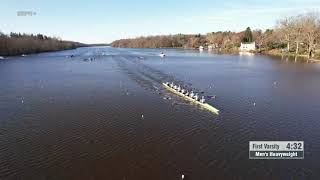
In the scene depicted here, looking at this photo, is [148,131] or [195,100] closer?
[148,131]

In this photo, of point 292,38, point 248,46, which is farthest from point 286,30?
point 248,46

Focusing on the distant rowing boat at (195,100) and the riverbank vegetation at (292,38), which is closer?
the distant rowing boat at (195,100)

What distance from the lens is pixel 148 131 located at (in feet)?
72.3

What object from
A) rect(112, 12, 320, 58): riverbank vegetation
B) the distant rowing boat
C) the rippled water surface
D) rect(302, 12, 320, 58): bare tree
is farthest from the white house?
the distant rowing boat

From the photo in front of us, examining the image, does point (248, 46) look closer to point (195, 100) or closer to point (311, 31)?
point (311, 31)

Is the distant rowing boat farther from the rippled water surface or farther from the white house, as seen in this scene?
the white house

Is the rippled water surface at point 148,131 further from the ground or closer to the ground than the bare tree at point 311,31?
closer to the ground

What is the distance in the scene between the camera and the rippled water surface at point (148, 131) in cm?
1641

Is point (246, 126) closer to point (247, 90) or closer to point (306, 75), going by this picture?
point (247, 90)

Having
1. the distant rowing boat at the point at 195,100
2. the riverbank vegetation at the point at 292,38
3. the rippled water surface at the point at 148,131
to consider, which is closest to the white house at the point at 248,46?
the riverbank vegetation at the point at 292,38

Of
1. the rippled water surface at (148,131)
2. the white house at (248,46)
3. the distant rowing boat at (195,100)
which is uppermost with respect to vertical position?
the white house at (248,46)

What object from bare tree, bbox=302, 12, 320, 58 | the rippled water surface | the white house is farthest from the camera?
the white house

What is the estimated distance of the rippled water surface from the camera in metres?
16.4

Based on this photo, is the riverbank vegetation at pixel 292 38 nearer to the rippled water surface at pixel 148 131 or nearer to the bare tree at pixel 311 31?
the bare tree at pixel 311 31
